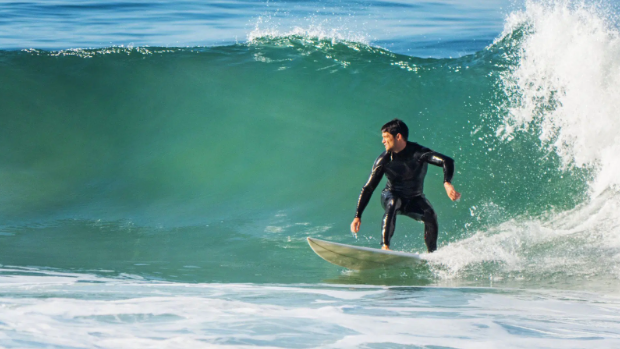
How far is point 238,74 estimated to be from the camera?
10.2 m

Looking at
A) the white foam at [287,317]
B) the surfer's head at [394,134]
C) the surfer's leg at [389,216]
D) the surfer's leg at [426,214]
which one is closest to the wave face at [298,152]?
the surfer's leg at [426,214]

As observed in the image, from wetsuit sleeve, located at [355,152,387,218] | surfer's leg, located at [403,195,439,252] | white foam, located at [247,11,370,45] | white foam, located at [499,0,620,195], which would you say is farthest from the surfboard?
white foam, located at [247,11,370,45]

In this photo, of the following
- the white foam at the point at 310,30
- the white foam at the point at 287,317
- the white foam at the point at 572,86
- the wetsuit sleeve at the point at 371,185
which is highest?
the white foam at the point at 310,30

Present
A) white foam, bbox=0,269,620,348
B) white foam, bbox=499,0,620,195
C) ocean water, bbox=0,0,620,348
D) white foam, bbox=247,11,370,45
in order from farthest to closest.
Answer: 1. white foam, bbox=247,11,370,45
2. white foam, bbox=499,0,620,195
3. ocean water, bbox=0,0,620,348
4. white foam, bbox=0,269,620,348

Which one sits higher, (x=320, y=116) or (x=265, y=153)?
(x=320, y=116)

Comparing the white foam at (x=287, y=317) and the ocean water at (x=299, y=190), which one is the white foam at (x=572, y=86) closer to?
the ocean water at (x=299, y=190)

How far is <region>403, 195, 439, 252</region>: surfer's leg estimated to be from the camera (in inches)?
208

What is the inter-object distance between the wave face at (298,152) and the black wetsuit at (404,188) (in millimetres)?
338

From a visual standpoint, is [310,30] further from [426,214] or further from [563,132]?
→ [426,214]

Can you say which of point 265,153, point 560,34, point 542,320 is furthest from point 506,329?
point 560,34

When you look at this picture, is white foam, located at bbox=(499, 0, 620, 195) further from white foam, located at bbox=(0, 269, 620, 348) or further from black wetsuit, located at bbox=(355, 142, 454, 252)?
white foam, located at bbox=(0, 269, 620, 348)

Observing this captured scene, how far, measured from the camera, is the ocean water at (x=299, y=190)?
356 centimetres

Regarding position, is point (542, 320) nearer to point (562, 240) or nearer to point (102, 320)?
point (102, 320)

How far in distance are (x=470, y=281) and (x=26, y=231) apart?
178 inches
